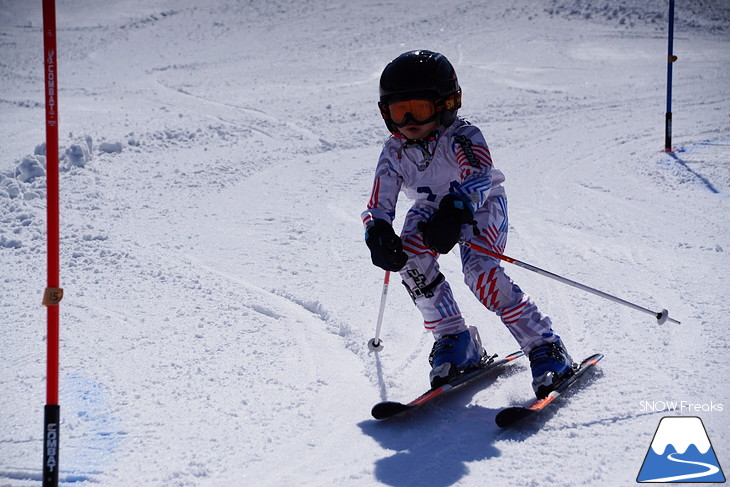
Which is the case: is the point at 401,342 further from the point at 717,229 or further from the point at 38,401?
the point at 717,229

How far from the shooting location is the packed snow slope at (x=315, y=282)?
3.26 m

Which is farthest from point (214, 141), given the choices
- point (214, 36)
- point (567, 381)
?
point (214, 36)

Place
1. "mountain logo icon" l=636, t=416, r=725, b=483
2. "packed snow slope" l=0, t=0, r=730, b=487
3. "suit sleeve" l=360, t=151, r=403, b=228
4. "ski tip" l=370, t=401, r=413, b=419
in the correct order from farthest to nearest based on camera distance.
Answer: "suit sleeve" l=360, t=151, r=403, b=228
"ski tip" l=370, t=401, r=413, b=419
"packed snow slope" l=0, t=0, r=730, b=487
"mountain logo icon" l=636, t=416, r=725, b=483

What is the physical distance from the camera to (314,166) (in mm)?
9180

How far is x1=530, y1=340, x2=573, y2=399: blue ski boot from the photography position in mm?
3604

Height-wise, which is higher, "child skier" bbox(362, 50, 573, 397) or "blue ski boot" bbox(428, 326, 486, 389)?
"child skier" bbox(362, 50, 573, 397)

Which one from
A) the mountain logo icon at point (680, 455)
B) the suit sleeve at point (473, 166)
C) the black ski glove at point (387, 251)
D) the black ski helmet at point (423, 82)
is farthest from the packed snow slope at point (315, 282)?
the black ski helmet at point (423, 82)

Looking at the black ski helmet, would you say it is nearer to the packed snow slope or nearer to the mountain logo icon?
the packed snow slope

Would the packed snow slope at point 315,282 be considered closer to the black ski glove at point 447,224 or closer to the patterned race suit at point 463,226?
the patterned race suit at point 463,226

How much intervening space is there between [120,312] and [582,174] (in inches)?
226

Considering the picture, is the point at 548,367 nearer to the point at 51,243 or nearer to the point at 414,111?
the point at 414,111

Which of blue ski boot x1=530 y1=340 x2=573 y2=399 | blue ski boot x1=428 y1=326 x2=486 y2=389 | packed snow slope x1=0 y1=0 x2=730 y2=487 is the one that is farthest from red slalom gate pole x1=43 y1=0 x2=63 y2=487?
blue ski boot x1=530 y1=340 x2=573 y2=399

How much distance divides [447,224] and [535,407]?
0.99 meters

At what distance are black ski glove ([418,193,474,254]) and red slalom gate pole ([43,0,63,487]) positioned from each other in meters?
1.73
